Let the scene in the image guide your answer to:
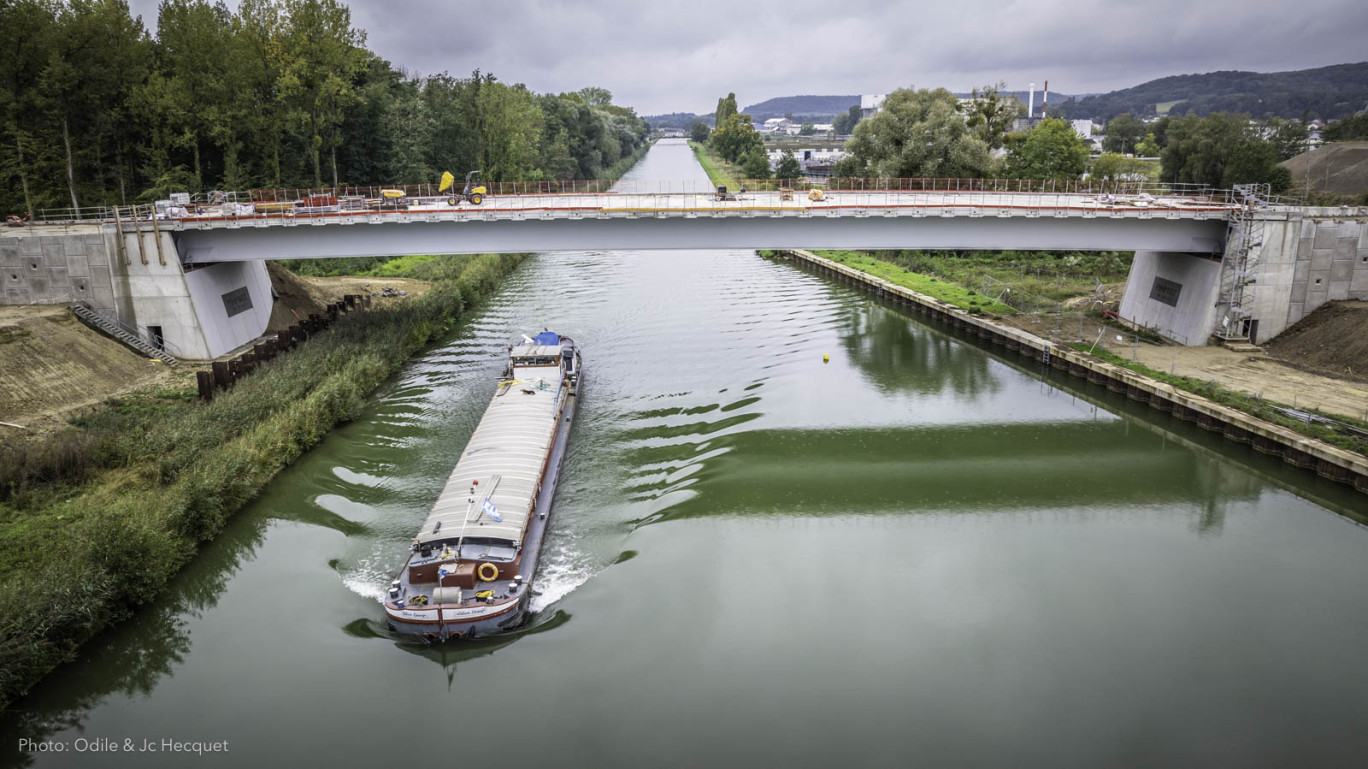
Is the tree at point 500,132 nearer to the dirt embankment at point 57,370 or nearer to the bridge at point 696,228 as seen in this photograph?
the bridge at point 696,228

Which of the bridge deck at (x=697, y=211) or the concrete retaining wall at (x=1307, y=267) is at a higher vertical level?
the bridge deck at (x=697, y=211)

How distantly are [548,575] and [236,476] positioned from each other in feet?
32.4

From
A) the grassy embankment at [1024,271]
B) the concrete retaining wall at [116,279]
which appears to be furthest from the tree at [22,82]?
the grassy embankment at [1024,271]

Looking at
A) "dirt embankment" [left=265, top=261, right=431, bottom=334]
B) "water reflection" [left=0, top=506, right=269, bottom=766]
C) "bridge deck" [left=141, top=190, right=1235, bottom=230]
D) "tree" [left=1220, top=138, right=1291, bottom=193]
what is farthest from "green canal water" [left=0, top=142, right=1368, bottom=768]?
"tree" [left=1220, top=138, right=1291, bottom=193]

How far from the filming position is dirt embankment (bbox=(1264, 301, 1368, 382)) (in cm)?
3189

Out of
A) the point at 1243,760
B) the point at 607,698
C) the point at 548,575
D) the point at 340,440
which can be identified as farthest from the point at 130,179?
the point at 1243,760

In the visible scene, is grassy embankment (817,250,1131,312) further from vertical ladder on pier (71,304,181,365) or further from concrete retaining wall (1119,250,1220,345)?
vertical ladder on pier (71,304,181,365)

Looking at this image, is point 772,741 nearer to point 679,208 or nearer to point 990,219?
point 679,208

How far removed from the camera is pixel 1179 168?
263 ft

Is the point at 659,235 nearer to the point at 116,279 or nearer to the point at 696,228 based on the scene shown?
the point at 696,228

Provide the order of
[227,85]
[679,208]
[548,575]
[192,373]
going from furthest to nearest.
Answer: [227,85] < [679,208] < [192,373] < [548,575]

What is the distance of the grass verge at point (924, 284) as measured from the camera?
46.0 m

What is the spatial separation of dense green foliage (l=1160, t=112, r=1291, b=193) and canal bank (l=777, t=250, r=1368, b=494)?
123 ft

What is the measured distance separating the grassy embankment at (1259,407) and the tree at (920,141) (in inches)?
1243
